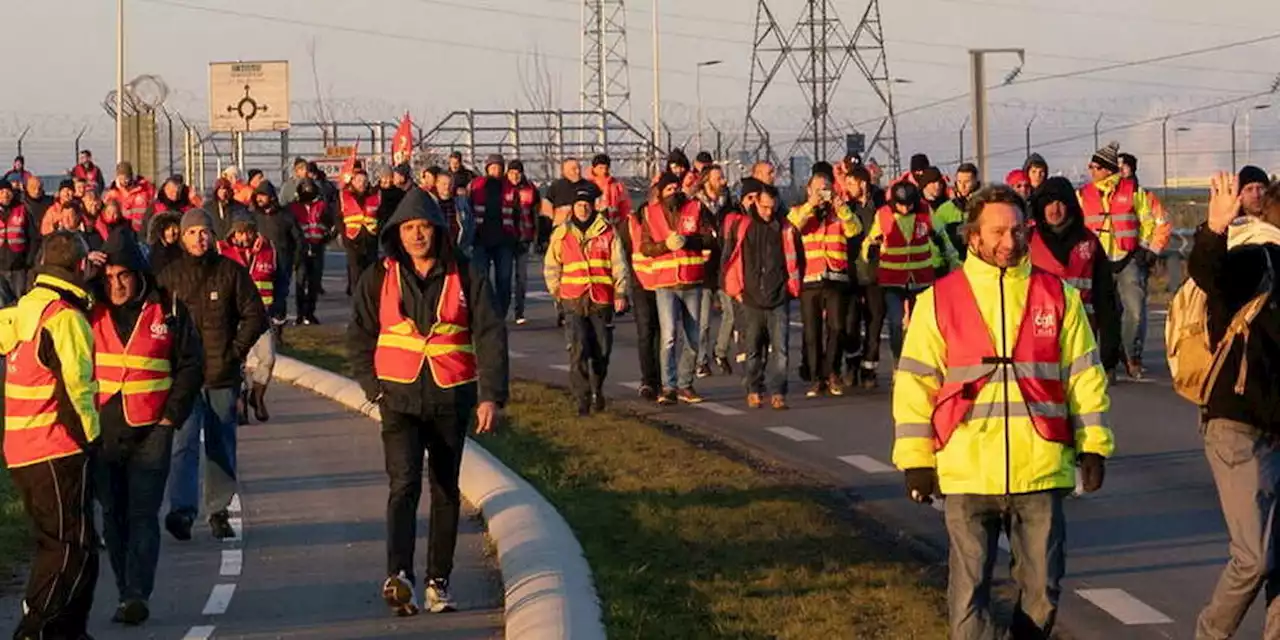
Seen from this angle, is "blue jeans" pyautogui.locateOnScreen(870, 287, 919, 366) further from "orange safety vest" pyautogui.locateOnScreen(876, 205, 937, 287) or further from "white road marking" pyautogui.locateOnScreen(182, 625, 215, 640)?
"white road marking" pyautogui.locateOnScreen(182, 625, 215, 640)

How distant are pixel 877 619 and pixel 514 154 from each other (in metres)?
46.1

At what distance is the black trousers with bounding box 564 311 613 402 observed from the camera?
17750 millimetres

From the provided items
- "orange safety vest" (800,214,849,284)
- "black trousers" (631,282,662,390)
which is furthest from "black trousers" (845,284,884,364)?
"black trousers" (631,282,662,390)

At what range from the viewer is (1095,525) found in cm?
1245

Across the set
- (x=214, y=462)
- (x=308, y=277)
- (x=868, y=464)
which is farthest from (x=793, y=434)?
(x=308, y=277)

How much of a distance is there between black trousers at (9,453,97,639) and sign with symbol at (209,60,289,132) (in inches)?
1587

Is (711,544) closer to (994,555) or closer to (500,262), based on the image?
(994,555)

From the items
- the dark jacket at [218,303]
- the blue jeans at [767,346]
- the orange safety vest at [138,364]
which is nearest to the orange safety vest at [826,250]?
the blue jeans at [767,346]

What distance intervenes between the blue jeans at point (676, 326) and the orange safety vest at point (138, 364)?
806 cm

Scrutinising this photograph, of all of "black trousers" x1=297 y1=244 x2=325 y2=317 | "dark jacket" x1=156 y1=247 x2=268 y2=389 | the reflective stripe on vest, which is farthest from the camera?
"black trousers" x1=297 y1=244 x2=325 y2=317

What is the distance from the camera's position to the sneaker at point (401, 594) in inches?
398

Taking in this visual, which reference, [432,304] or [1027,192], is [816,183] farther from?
[432,304]

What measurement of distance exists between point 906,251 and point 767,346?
4.37 ft

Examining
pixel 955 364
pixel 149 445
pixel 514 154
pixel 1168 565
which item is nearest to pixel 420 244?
pixel 149 445
